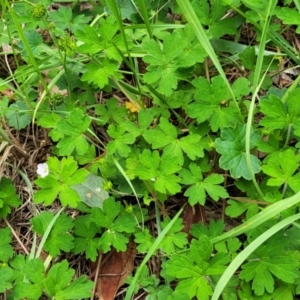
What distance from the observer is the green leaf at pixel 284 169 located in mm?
1941

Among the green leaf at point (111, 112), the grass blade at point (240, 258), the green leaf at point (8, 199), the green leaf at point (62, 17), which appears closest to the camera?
the grass blade at point (240, 258)

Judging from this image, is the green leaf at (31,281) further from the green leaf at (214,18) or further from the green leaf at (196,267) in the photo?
the green leaf at (214,18)

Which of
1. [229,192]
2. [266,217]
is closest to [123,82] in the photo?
[229,192]

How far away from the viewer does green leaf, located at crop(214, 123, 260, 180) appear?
2.04 m

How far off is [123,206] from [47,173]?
1.19 feet

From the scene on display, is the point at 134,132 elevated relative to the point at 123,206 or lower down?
elevated

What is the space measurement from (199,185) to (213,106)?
1.14 feet

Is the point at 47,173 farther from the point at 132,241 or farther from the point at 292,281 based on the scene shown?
the point at 292,281

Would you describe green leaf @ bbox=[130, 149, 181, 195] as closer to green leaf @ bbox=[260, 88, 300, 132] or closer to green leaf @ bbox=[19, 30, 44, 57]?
green leaf @ bbox=[260, 88, 300, 132]

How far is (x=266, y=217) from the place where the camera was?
1760 mm

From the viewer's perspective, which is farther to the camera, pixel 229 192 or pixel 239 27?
pixel 239 27

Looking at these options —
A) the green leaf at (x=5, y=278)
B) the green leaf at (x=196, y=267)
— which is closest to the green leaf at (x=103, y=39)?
the green leaf at (x=196, y=267)

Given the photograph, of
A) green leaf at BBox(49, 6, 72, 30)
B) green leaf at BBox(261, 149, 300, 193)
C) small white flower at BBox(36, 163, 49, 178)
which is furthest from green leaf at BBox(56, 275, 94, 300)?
green leaf at BBox(49, 6, 72, 30)

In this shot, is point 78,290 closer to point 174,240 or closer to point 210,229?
point 174,240
